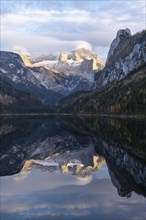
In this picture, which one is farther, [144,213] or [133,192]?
[133,192]

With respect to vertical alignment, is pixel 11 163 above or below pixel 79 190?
below

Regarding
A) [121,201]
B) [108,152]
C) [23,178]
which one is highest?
[121,201]

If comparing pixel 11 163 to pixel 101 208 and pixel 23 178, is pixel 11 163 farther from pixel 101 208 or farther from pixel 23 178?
pixel 101 208

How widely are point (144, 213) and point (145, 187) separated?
920cm

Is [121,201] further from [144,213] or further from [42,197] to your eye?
[42,197]

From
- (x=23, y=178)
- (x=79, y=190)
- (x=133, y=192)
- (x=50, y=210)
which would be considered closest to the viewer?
(x=50, y=210)

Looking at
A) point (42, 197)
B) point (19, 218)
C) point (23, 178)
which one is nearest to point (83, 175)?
point (23, 178)

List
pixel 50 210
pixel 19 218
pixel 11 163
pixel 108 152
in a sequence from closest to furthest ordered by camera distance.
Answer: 1. pixel 19 218
2. pixel 50 210
3. pixel 11 163
4. pixel 108 152

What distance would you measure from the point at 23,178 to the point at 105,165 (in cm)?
1502

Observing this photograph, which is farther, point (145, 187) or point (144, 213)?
point (145, 187)

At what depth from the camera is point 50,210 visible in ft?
130

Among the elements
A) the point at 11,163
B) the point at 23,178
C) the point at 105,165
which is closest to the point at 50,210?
the point at 23,178

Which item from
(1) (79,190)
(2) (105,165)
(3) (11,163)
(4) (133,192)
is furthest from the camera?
(3) (11,163)

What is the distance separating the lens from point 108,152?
83875 millimetres
